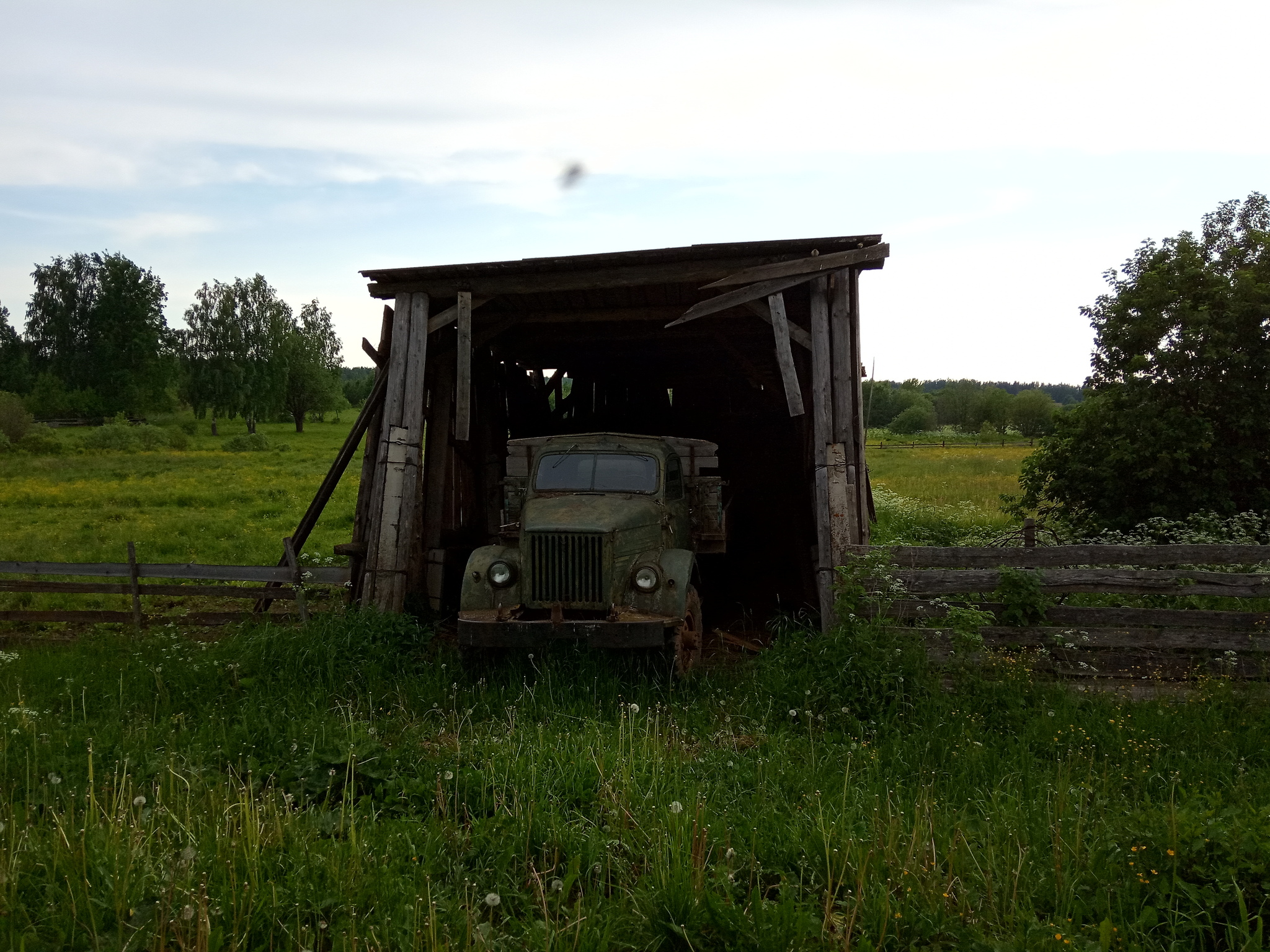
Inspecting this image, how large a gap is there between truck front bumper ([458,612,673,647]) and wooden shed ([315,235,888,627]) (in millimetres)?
2007

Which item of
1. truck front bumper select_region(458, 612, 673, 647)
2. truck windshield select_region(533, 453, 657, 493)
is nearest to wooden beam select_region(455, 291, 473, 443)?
truck windshield select_region(533, 453, 657, 493)

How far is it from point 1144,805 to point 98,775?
5.97 meters

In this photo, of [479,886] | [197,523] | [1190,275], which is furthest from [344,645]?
[197,523]

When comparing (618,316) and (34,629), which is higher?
(618,316)

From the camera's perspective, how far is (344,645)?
301 inches

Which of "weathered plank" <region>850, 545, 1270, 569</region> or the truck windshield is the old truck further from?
"weathered plank" <region>850, 545, 1270, 569</region>

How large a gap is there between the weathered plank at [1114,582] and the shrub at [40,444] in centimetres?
4252

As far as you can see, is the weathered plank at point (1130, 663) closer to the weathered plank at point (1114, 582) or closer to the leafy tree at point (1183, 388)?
the weathered plank at point (1114, 582)

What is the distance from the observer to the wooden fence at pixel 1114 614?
6645 millimetres

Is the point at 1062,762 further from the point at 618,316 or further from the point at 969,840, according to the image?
the point at 618,316

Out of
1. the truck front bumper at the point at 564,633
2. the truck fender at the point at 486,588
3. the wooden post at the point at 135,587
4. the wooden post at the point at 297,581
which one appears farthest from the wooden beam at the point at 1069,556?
the wooden post at the point at 135,587

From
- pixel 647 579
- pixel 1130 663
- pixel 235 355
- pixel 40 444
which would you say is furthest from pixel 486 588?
pixel 235 355

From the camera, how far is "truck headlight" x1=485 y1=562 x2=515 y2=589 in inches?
302

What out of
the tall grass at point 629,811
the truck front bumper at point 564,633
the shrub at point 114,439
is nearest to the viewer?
the tall grass at point 629,811
